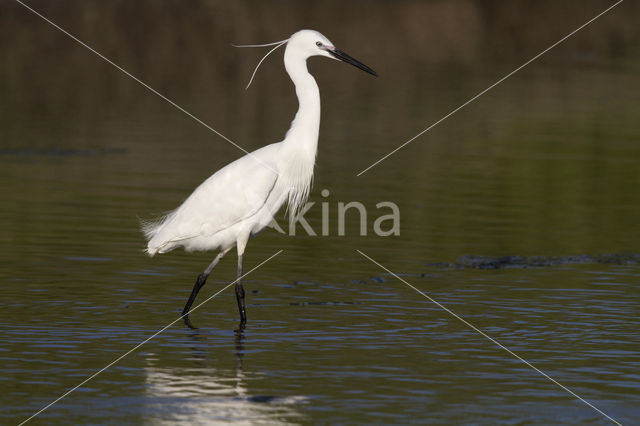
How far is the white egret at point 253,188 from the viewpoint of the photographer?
1067 centimetres

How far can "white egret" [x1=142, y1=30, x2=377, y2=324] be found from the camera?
1067 cm

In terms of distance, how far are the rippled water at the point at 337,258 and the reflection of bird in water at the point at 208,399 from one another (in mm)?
24

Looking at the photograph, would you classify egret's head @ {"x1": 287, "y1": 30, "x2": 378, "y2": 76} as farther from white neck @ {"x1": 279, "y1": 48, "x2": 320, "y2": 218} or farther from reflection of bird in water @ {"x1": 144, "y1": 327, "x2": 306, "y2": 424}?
reflection of bird in water @ {"x1": 144, "y1": 327, "x2": 306, "y2": 424}

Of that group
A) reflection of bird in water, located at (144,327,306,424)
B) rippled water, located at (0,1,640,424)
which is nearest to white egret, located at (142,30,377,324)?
rippled water, located at (0,1,640,424)

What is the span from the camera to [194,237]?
10.8 metres

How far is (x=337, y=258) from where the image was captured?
41.1 ft

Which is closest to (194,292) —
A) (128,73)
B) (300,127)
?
(300,127)

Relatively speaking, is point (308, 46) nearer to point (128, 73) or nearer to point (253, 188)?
point (253, 188)

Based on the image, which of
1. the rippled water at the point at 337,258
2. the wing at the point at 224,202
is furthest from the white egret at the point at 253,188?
the rippled water at the point at 337,258

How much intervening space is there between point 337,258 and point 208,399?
4.95 m

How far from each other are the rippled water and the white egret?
1.75 feet

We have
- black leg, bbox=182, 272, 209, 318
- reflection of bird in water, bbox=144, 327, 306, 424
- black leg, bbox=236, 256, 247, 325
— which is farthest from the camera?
black leg, bbox=182, 272, 209, 318

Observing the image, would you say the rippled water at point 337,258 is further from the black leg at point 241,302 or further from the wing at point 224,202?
the wing at point 224,202

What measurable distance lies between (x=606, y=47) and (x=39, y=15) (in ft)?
52.1
